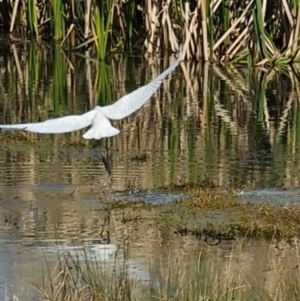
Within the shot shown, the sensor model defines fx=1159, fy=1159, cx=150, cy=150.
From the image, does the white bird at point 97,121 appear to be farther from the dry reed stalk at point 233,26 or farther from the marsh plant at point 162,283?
the dry reed stalk at point 233,26

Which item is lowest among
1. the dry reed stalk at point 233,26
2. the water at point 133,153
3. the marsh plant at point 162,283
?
the marsh plant at point 162,283

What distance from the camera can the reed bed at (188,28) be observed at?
15000 millimetres

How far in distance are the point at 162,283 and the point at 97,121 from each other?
1201 mm

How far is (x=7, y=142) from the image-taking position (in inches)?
375

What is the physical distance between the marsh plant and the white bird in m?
0.66

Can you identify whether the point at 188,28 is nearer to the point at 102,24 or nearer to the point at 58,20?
the point at 102,24

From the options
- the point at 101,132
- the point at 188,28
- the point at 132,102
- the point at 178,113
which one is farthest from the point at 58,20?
the point at 101,132

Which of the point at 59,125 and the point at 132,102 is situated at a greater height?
the point at 132,102

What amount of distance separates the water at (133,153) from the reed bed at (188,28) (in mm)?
455

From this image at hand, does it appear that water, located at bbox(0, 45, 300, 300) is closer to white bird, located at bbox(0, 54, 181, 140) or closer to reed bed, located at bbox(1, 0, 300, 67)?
reed bed, located at bbox(1, 0, 300, 67)

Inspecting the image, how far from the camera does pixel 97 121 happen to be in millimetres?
6078

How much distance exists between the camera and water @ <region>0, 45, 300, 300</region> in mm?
6410

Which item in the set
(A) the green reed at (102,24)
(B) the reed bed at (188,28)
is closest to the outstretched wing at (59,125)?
(B) the reed bed at (188,28)

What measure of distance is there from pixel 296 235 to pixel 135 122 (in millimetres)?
4678
